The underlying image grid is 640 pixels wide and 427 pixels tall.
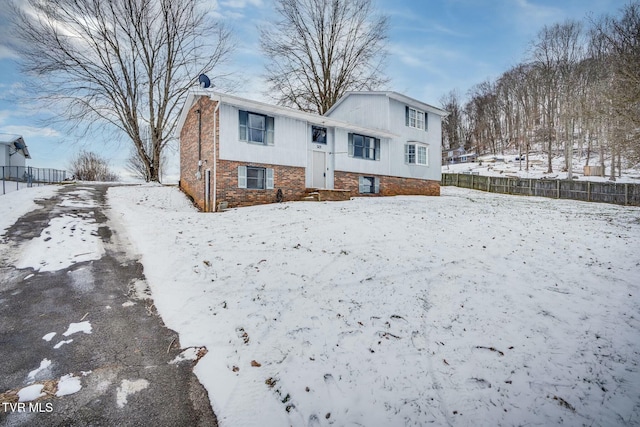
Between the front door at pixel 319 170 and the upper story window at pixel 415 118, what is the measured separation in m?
7.06

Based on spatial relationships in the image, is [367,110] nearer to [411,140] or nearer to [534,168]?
[411,140]

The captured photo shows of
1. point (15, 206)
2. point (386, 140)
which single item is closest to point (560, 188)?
point (386, 140)

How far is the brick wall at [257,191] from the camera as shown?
1185 centimetres

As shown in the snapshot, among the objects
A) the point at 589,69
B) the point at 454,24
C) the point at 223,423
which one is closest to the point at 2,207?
the point at 223,423

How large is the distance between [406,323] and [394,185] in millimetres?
14983

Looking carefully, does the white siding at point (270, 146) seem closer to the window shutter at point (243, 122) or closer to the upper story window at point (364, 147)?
the window shutter at point (243, 122)

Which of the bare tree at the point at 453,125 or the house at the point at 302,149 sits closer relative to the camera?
the house at the point at 302,149

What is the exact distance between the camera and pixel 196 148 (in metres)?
14.5

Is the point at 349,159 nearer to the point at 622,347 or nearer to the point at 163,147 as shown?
the point at 622,347

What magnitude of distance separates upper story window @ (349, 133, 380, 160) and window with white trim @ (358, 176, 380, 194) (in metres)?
1.23

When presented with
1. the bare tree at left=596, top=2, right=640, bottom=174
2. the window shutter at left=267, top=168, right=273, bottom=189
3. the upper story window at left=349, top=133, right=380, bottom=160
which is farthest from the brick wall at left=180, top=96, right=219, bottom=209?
the bare tree at left=596, top=2, right=640, bottom=174

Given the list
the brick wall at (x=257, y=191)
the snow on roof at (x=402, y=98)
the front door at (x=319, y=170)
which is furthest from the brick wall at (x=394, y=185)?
the snow on roof at (x=402, y=98)

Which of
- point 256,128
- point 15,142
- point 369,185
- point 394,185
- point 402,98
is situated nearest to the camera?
point 256,128

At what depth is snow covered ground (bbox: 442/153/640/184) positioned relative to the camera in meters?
24.3
